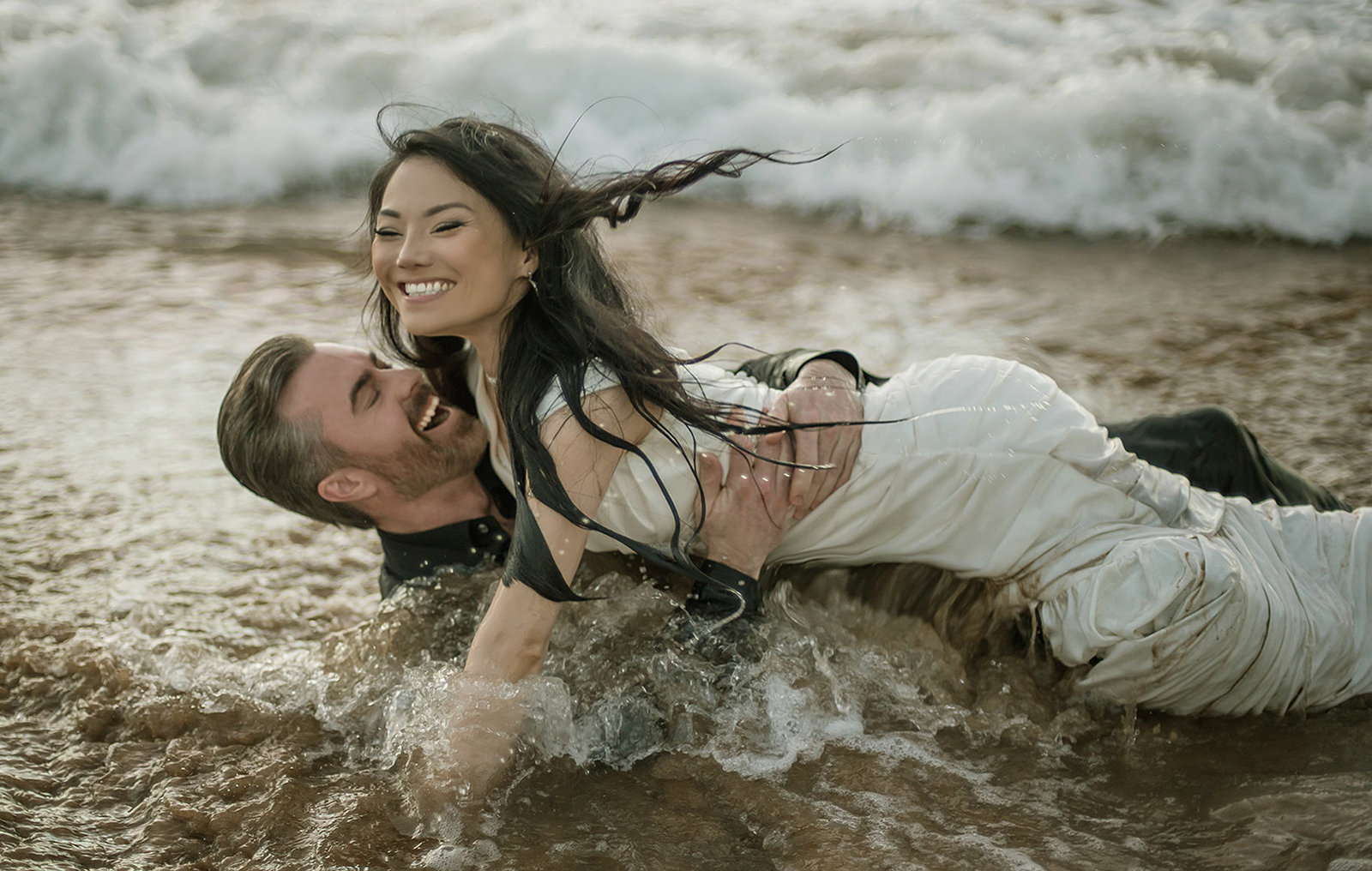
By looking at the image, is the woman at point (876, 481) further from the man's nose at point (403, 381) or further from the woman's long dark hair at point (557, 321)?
the man's nose at point (403, 381)

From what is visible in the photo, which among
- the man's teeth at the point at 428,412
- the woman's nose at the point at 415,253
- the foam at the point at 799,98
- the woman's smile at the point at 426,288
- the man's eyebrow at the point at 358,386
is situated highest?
the foam at the point at 799,98

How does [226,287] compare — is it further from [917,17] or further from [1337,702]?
[917,17]

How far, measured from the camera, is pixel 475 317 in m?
2.42

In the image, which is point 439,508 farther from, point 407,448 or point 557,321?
point 557,321

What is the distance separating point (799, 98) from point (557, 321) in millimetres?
6232

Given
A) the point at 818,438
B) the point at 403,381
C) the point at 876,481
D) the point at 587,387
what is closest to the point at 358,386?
the point at 403,381

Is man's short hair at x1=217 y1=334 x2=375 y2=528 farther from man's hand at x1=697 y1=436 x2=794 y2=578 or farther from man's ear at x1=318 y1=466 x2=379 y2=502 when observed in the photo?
man's hand at x1=697 y1=436 x2=794 y2=578

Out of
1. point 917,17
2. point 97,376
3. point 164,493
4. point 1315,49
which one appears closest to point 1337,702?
point 164,493

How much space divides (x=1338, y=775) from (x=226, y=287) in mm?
5341

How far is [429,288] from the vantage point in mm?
2395

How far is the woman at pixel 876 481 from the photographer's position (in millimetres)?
2332

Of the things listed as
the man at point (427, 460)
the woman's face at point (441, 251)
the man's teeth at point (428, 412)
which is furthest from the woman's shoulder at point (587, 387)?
the man's teeth at point (428, 412)

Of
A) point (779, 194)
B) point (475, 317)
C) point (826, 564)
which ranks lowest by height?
point (826, 564)

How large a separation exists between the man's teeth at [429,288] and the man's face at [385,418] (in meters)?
0.55
